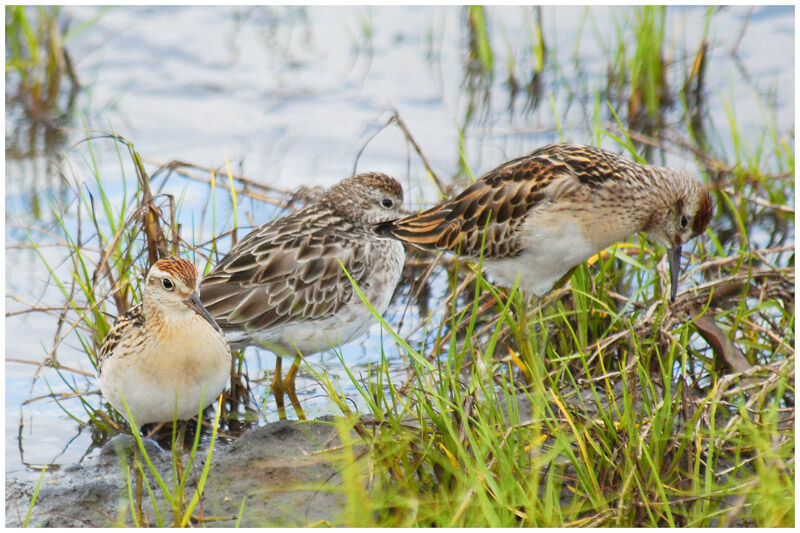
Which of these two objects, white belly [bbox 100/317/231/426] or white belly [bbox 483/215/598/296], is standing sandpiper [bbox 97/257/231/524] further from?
white belly [bbox 483/215/598/296]

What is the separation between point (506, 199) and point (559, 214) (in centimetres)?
35

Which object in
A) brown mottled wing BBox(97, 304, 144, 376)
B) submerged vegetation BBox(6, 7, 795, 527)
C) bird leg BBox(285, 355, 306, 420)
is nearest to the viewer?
submerged vegetation BBox(6, 7, 795, 527)

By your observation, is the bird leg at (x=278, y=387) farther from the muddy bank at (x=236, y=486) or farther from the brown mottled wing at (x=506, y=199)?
the brown mottled wing at (x=506, y=199)

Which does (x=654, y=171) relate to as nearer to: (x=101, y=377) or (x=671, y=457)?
(x=671, y=457)

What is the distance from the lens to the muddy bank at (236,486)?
4965 millimetres

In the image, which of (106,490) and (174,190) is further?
(174,190)

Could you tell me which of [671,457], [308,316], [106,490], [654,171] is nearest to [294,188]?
[308,316]

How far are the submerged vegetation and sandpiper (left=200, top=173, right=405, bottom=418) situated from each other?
0.24 m

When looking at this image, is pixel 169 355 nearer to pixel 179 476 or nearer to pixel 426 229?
pixel 179 476

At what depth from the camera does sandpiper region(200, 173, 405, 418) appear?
6207 mm

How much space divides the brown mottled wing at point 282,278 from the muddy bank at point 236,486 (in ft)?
2.33

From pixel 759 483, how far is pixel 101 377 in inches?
130

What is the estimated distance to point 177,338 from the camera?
511cm

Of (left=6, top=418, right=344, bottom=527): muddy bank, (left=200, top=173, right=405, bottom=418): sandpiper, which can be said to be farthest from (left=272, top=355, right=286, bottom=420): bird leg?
(left=6, top=418, right=344, bottom=527): muddy bank
